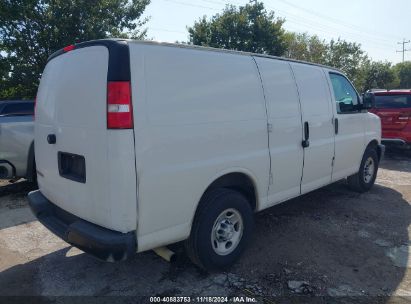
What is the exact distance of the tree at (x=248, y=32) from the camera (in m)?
21.5

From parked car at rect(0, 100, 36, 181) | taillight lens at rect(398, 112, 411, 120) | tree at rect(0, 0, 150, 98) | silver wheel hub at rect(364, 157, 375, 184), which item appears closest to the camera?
parked car at rect(0, 100, 36, 181)

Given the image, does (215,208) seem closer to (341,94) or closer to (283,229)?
(283,229)

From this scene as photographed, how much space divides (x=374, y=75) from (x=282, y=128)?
3878 centimetres

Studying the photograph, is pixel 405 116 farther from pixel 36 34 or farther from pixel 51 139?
pixel 36 34

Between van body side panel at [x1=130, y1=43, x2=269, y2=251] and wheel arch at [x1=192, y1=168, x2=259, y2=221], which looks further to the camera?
wheel arch at [x1=192, y1=168, x2=259, y2=221]

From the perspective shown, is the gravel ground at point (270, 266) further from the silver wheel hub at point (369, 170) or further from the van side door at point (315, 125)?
the silver wheel hub at point (369, 170)

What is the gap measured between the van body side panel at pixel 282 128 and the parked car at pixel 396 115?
5394 mm

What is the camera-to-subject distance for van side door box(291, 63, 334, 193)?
426 cm

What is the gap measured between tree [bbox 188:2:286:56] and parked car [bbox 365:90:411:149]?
521 inches

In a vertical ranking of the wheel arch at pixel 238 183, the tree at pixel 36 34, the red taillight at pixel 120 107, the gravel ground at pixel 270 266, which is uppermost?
the tree at pixel 36 34

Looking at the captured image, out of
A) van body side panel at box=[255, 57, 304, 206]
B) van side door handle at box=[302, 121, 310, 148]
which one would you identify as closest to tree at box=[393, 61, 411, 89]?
van side door handle at box=[302, 121, 310, 148]

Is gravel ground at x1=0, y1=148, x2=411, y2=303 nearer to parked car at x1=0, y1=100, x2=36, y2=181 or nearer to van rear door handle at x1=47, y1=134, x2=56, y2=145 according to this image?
parked car at x1=0, y1=100, x2=36, y2=181

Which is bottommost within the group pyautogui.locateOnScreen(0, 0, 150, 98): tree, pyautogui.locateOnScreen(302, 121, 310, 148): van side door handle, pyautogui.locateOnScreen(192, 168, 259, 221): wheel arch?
pyautogui.locateOnScreen(192, 168, 259, 221): wheel arch

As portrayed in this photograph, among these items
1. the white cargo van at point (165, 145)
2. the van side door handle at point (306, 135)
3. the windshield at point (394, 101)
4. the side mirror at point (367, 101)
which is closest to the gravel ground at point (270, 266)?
the white cargo van at point (165, 145)
